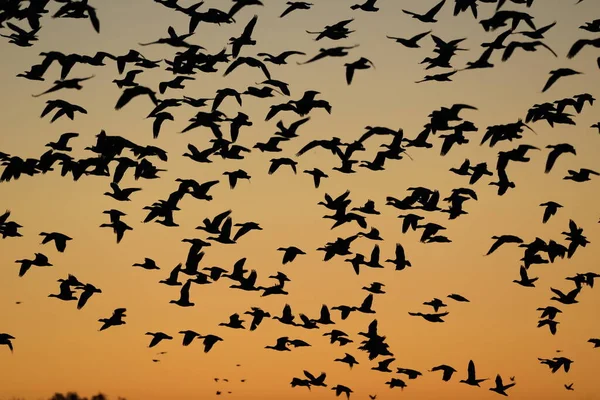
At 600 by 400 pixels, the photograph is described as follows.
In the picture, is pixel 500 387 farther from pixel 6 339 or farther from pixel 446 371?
pixel 6 339

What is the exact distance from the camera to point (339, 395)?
61344 mm

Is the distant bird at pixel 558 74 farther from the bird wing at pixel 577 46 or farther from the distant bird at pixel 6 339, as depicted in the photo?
the distant bird at pixel 6 339

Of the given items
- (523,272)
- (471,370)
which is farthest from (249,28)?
(471,370)

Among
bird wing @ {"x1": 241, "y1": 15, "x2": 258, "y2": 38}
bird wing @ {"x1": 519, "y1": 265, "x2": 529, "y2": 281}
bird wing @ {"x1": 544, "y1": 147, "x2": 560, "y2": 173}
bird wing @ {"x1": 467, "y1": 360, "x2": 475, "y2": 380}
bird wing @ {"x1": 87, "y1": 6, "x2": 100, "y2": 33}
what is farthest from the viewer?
bird wing @ {"x1": 467, "y1": 360, "x2": 475, "y2": 380}

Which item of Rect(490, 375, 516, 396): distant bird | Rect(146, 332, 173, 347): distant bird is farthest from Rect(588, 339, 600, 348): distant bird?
Rect(146, 332, 173, 347): distant bird

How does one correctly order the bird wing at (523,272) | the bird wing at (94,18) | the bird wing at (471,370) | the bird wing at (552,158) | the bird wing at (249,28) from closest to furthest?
the bird wing at (94,18), the bird wing at (249,28), the bird wing at (552,158), the bird wing at (523,272), the bird wing at (471,370)

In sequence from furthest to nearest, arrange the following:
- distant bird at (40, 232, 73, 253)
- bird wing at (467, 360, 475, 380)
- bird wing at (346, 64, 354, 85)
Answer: bird wing at (467, 360, 475, 380) < distant bird at (40, 232, 73, 253) < bird wing at (346, 64, 354, 85)

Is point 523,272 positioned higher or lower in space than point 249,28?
lower

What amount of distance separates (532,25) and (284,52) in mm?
9204

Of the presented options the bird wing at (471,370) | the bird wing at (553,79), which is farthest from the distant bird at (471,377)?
the bird wing at (553,79)

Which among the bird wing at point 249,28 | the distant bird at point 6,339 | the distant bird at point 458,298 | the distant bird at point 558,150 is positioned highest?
the bird wing at point 249,28

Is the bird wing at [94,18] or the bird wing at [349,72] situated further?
the bird wing at [349,72]

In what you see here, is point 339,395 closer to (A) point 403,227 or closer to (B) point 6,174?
(A) point 403,227

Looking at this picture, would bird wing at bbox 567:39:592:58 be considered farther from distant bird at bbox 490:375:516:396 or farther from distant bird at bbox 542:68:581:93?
distant bird at bbox 490:375:516:396
